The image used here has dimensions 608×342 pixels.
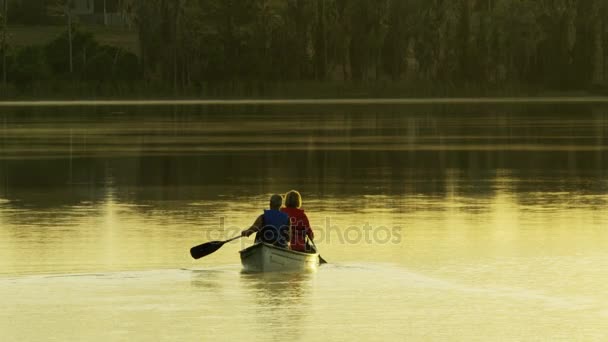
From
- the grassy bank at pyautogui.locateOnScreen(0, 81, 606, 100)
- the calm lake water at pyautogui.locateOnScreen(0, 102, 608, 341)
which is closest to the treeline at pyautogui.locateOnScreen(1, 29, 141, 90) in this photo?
the grassy bank at pyautogui.locateOnScreen(0, 81, 606, 100)

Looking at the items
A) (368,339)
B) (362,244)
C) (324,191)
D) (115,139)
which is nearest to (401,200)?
(324,191)

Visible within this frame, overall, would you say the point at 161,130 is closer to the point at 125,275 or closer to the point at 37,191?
the point at 37,191

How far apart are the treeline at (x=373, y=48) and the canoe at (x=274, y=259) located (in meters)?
96.2

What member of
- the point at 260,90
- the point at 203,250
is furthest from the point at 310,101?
the point at 203,250

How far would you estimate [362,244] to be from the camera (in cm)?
2217

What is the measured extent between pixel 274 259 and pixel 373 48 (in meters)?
97.0

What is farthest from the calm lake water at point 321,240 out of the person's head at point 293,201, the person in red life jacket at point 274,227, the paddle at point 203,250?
the person's head at point 293,201

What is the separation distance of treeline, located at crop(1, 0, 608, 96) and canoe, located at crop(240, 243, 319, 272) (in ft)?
316

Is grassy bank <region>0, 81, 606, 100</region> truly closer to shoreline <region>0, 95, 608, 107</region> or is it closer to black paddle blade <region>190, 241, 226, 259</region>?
shoreline <region>0, 95, 608, 107</region>

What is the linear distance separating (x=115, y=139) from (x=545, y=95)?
6952cm

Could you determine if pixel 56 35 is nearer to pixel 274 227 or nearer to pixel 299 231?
pixel 299 231

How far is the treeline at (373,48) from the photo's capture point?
116250 mm

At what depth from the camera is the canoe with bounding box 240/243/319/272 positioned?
18.9 metres

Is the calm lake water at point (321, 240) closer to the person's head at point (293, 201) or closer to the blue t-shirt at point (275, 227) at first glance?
the blue t-shirt at point (275, 227)
